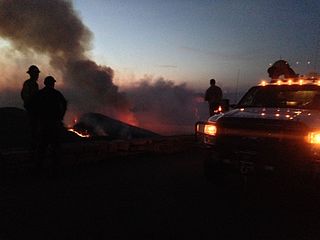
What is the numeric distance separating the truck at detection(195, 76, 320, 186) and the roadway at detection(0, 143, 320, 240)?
1.34ft

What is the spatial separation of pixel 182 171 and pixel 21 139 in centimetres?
778

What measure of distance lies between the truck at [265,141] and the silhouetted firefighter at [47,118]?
9.48ft

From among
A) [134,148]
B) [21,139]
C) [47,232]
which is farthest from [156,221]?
[21,139]

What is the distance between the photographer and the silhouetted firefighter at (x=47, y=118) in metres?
9.05

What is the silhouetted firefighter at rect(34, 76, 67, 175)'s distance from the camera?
29.7 feet

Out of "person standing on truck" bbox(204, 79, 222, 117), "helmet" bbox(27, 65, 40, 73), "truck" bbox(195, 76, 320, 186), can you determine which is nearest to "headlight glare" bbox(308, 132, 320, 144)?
"truck" bbox(195, 76, 320, 186)

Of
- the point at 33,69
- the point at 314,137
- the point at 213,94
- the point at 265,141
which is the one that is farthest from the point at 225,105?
the point at 213,94

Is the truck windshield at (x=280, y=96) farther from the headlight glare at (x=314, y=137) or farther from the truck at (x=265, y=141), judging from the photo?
the headlight glare at (x=314, y=137)

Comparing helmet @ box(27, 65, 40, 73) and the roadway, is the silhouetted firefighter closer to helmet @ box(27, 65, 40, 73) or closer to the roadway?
the roadway

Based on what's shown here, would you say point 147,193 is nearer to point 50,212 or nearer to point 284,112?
point 50,212

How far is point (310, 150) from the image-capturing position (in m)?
6.72

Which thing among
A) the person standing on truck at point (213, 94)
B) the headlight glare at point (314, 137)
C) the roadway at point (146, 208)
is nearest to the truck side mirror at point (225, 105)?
the roadway at point (146, 208)

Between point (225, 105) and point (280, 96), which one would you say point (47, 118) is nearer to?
point (225, 105)

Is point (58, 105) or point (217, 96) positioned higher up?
point (217, 96)
